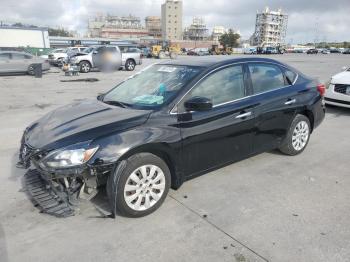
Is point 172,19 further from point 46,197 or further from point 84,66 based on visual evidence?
point 46,197

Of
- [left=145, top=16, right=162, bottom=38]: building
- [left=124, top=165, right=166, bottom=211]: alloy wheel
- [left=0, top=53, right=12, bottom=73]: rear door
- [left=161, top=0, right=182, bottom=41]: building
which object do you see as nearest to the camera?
[left=124, top=165, right=166, bottom=211]: alloy wheel

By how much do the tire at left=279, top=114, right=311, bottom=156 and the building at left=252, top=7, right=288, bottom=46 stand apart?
15033cm

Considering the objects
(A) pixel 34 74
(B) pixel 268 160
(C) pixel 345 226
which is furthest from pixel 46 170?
(A) pixel 34 74

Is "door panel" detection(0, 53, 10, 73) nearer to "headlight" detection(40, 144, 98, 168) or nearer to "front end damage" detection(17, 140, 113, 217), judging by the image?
"front end damage" detection(17, 140, 113, 217)

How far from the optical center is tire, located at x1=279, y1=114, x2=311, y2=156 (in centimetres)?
497

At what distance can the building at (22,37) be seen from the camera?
4831 cm

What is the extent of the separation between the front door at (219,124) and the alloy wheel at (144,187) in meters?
0.38

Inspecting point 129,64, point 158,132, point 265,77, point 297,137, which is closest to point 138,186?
point 158,132

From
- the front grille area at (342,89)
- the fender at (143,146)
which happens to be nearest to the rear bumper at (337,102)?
the front grille area at (342,89)

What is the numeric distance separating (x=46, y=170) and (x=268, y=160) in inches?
131

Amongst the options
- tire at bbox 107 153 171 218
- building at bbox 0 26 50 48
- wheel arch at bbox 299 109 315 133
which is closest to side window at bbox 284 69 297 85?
wheel arch at bbox 299 109 315 133

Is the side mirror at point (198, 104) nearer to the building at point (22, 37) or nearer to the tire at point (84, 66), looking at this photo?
the tire at point (84, 66)

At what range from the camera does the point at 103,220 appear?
3.38 meters

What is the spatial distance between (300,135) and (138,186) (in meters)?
3.05
